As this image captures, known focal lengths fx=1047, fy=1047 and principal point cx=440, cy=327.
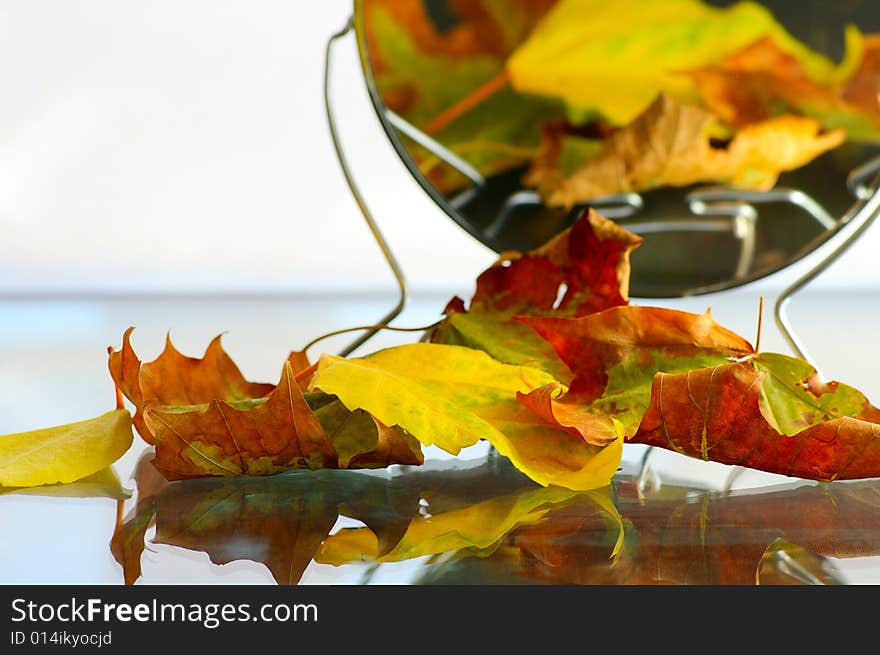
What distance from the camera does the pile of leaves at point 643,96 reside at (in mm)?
603

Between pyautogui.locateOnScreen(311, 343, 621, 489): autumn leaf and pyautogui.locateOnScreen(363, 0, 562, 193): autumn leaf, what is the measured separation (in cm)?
26

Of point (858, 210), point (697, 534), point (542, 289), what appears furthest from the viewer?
point (858, 210)

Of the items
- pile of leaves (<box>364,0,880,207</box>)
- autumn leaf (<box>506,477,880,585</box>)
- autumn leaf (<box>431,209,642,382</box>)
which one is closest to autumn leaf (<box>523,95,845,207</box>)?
pile of leaves (<box>364,0,880,207</box>)

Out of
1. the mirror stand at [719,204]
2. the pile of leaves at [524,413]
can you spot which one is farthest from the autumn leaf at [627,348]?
the mirror stand at [719,204]

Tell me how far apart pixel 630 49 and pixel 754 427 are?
1.25ft

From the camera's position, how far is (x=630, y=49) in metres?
0.63

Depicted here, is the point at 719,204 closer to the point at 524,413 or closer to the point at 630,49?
the point at 630,49

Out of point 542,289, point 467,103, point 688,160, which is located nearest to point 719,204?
point 688,160

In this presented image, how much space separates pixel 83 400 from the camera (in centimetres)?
46
